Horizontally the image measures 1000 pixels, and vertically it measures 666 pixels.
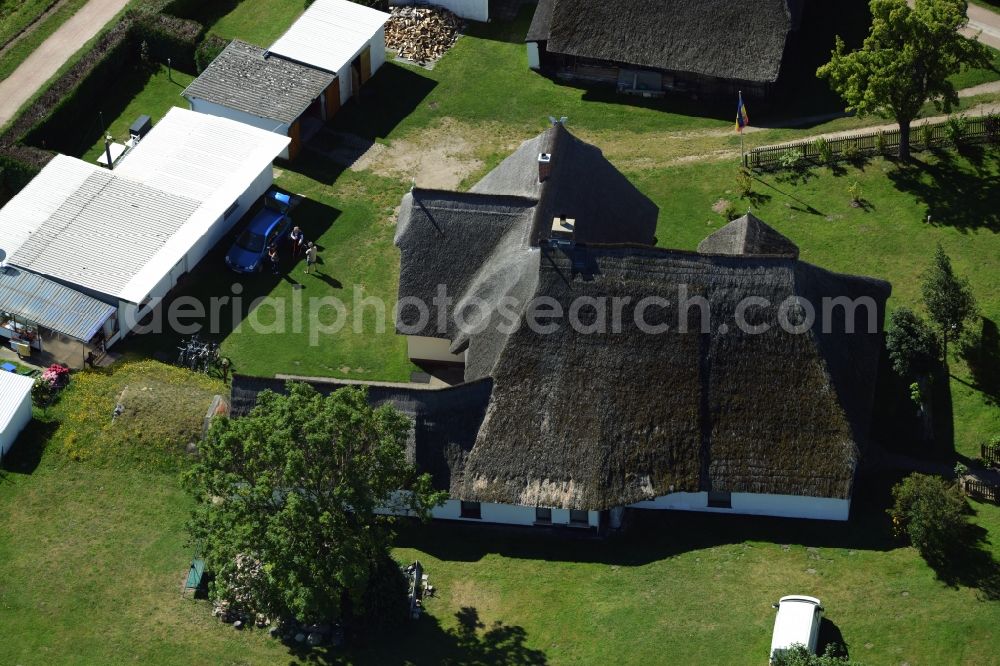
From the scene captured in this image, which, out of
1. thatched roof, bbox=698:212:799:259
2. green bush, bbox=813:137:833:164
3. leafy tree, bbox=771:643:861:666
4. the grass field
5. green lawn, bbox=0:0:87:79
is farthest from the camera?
green lawn, bbox=0:0:87:79

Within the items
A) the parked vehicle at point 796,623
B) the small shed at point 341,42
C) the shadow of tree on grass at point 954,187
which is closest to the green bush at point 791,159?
the shadow of tree on grass at point 954,187

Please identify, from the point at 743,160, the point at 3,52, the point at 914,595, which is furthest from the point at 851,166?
the point at 3,52

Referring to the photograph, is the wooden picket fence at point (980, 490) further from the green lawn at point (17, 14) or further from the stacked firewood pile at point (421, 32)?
the green lawn at point (17, 14)

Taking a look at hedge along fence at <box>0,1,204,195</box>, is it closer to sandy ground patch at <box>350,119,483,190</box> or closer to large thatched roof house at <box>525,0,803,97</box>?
sandy ground patch at <box>350,119,483,190</box>

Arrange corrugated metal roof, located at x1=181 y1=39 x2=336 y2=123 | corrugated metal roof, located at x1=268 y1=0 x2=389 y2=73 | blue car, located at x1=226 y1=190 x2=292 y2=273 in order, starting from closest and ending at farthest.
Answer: blue car, located at x1=226 y1=190 x2=292 y2=273 → corrugated metal roof, located at x1=181 y1=39 x2=336 y2=123 → corrugated metal roof, located at x1=268 y1=0 x2=389 y2=73

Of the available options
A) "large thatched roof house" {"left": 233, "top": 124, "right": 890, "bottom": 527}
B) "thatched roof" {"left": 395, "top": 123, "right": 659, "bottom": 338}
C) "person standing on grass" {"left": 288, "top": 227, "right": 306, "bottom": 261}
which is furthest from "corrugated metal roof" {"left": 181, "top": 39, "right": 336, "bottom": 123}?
"large thatched roof house" {"left": 233, "top": 124, "right": 890, "bottom": 527}

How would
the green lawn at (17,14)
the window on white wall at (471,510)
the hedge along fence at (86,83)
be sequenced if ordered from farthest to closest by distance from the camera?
the green lawn at (17,14) → the hedge along fence at (86,83) → the window on white wall at (471,510)

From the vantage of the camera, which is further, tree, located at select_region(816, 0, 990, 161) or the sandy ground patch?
the sandy ground patch

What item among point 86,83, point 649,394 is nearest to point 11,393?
point 86,83
